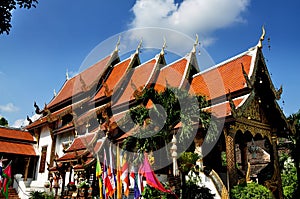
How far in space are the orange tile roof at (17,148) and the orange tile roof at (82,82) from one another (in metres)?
2.83

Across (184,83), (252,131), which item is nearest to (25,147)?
(184,83)

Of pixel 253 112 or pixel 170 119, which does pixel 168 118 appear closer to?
pixel 170 119

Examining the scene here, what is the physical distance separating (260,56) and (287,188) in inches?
235

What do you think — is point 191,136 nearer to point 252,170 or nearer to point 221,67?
point 221,67

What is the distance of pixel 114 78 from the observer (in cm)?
1678

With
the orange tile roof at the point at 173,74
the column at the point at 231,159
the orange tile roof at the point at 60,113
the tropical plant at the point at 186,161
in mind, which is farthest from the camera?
the orange tile roof at the point at 60,113

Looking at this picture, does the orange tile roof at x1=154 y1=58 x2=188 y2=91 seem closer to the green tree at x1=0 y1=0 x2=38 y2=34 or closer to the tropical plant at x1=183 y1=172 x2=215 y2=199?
the tropical plant at x1=183 y1=172 x2=215 y2=199

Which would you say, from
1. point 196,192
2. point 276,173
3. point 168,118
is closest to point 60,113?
point 168,118

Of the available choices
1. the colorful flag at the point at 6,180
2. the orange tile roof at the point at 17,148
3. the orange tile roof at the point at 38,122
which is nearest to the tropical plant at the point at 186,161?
the colorful flag at the point at 6,180

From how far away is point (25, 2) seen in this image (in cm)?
512

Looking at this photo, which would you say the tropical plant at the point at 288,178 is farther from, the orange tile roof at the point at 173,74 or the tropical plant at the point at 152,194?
the orange tile roof at the point at 173,74

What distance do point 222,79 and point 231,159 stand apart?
12.1 ft

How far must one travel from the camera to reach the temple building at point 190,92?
9938mm

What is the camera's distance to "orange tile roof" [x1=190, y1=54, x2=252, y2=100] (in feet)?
35.0
